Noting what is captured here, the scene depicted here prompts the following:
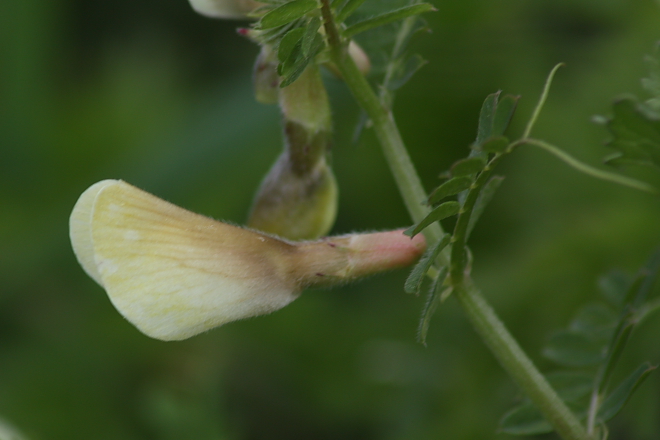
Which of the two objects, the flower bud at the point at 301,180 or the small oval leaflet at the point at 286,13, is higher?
the small oval leaflet at the point at 286,13

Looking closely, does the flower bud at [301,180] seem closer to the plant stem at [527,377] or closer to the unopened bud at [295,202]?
the unopened bud at [295,202]

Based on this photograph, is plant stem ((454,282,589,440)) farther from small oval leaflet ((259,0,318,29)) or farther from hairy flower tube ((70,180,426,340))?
small oval leaflet ((259,0,318,29))

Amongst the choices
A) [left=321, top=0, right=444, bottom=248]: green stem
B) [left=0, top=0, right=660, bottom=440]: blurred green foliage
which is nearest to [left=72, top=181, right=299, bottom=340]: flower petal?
[left=321, top=0, right=444, bottom=248]: green stem

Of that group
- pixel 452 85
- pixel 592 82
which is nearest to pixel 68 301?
pixel 452 85

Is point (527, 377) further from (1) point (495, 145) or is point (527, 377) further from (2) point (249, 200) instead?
(2) point (249, 200)

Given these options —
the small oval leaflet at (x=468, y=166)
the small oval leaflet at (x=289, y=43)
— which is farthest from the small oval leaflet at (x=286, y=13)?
the small oval leaflet at (x=468, y=166)

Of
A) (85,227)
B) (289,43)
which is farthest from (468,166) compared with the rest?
(85,227)
